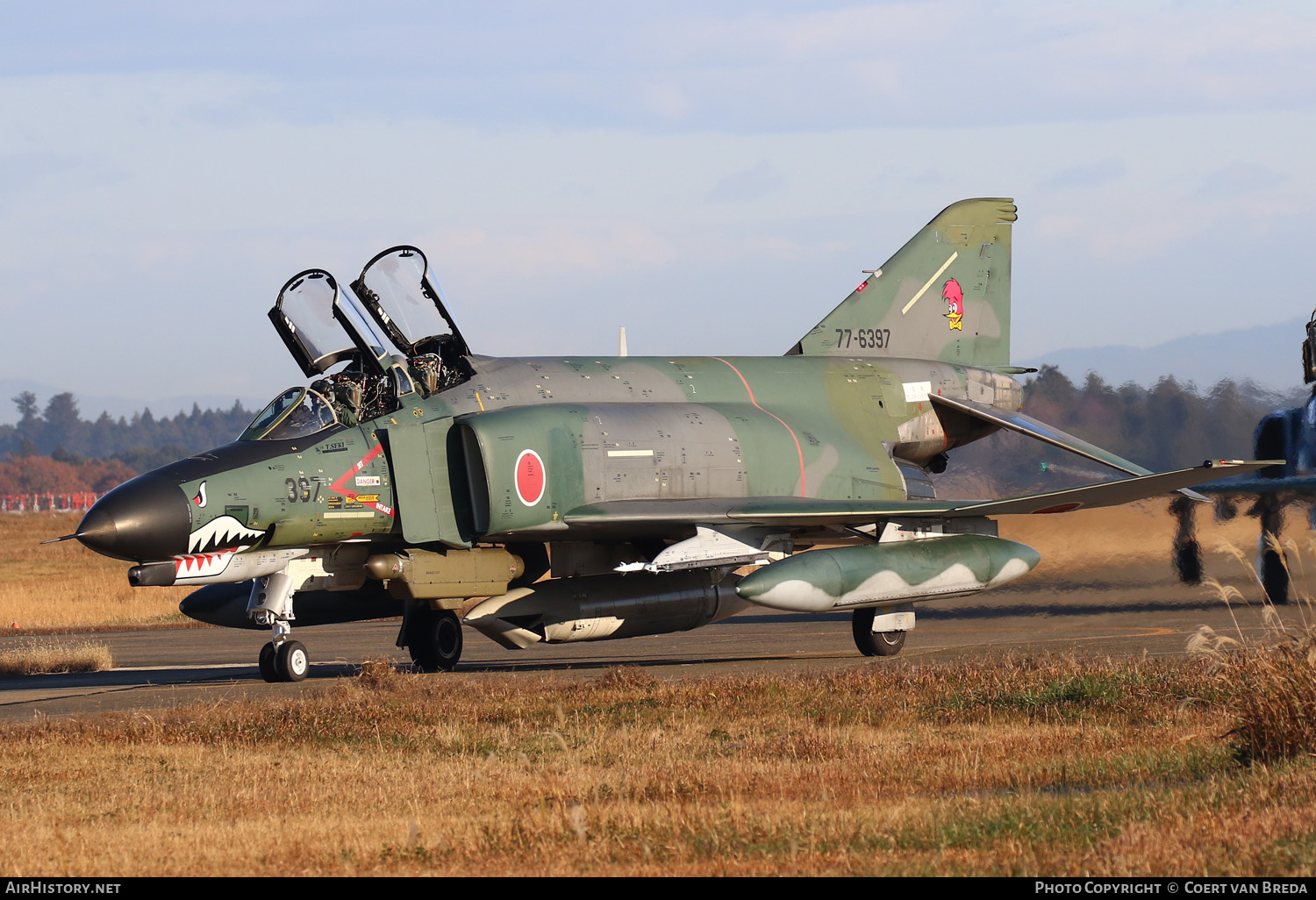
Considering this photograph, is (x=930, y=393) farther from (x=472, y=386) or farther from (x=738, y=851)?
(x=738, y=851)

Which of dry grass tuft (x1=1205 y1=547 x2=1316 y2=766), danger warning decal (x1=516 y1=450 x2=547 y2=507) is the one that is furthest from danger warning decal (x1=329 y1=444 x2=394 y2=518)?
dry grass tuft (x1=1205 y1=547 x2=1316 y2=766)

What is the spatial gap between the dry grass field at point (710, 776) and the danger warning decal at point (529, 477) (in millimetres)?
1944

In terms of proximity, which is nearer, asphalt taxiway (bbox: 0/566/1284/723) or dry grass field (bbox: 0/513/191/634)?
asphalt taxiway (bbox: 0/566/1284/723)

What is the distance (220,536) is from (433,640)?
3.14 metres

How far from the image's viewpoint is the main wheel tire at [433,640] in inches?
611

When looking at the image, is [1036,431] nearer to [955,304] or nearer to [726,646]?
[955,304]

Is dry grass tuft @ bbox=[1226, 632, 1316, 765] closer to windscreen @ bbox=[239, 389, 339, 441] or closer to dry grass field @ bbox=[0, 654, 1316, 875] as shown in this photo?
dry grass field @ bbox=[0, 654, 1316, 875]

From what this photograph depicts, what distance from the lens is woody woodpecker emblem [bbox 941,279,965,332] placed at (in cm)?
1955

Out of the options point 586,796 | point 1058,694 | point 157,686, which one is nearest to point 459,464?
point 157,686

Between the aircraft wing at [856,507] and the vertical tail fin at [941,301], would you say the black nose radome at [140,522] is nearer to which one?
the aircraft wing at [856,507]

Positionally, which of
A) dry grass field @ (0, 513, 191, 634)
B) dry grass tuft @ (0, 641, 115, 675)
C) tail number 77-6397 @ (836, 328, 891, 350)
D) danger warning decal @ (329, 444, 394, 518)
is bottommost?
dry grass field @ (0, 513, 191, 634)

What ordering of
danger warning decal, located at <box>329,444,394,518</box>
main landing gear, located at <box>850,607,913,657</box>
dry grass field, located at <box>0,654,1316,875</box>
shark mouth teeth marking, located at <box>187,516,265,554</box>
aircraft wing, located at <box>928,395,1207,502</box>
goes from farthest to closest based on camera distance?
aircraft wing, located at <box>928,395,1207,502</box>
main landing gear, located at <box>850,607,913,657</box>
danger warning decal, located at <box>329,444,394,518</box>
shark mouth teeth marking, located at <box>187,516,265,554</box>
dry grass field, located at <box>0,654,1316,875</box>

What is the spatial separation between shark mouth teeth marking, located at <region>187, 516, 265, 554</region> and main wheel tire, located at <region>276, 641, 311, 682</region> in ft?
3.77

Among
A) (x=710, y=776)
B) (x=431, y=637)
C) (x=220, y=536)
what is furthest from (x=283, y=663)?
(x=710, y=776)
